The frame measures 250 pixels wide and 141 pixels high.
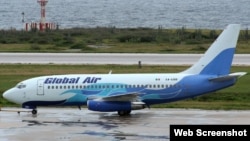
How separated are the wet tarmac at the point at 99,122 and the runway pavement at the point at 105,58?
87.5 feet

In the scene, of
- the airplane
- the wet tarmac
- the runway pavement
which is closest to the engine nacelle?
the airplane

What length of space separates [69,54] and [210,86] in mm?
39187

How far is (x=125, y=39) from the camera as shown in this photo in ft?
328

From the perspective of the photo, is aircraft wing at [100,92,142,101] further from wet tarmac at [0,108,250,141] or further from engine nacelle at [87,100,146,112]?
wet tarmac at [0,108,250,141]

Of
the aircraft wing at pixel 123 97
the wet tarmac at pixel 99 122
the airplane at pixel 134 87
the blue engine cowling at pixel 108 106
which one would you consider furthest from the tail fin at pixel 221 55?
the blue engine cowling at pixel 108 106

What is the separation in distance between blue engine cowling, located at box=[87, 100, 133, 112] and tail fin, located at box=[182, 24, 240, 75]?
4.72 metres

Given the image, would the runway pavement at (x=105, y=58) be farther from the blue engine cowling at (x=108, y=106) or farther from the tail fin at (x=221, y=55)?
the blue engine cowling at (x=108, y=106)

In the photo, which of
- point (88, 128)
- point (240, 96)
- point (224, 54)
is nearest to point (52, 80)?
point (88, 128)

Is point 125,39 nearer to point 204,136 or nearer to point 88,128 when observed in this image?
point 88,128

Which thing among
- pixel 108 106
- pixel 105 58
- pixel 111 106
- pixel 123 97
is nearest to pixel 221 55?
pixel 123 97

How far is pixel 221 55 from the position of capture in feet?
→ 145

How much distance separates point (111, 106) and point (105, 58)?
111 ft

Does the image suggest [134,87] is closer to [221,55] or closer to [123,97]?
[123,97]

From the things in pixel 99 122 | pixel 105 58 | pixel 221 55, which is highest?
pixel 221 55
